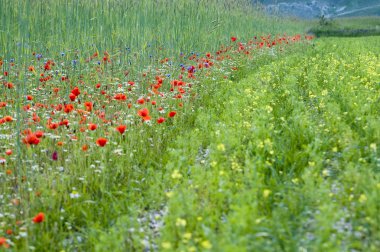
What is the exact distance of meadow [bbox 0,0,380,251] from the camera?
3244 millimetres

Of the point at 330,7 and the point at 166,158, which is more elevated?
the point at 166,158

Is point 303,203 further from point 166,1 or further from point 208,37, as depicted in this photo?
point 208,37

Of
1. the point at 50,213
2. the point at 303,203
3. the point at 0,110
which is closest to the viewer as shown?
the point at 303,203

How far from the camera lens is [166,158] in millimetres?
5000

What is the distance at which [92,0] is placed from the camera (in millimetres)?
8992

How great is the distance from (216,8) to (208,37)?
4.34 ft

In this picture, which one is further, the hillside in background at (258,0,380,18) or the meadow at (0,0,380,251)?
the hillside in background at (258,0,380,18)

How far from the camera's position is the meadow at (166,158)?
3244 mm

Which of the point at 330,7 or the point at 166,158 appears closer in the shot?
the point at 166,158

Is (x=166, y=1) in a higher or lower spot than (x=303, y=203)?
higher

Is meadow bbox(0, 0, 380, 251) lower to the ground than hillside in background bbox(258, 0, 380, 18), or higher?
higher

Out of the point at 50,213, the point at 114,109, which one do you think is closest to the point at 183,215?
the point at 50,213

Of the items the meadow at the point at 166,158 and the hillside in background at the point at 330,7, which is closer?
the meadow at the point at 166,158

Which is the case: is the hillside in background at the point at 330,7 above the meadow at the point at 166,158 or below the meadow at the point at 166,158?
below
